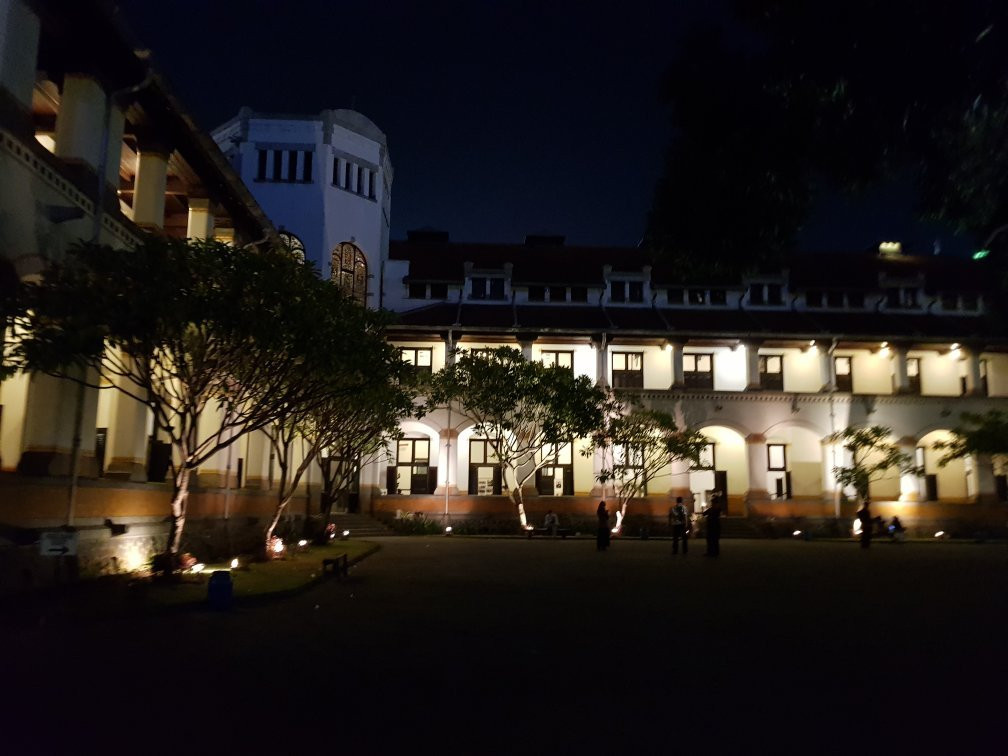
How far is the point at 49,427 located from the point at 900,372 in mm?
37427

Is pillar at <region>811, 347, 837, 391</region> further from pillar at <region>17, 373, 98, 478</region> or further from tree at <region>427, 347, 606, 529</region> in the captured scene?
pillar at <region>17, 373, 98, 478</region>

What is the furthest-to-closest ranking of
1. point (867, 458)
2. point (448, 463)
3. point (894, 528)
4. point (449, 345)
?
1. point (449, 345)
2. point (867, 458)
3. point (448, 463)
4. point (894, 528)

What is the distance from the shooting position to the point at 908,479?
129ft

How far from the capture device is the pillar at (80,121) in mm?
13750

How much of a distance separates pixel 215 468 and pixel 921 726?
19019mm

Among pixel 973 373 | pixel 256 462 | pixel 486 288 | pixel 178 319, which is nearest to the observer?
pixel 178 319

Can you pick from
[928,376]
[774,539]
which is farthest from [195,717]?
[928,376]

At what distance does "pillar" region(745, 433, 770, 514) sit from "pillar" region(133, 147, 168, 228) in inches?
1147

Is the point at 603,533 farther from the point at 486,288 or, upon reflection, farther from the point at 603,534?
the point at 486,288

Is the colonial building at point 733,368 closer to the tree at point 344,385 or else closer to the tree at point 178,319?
the tree at point 344,385

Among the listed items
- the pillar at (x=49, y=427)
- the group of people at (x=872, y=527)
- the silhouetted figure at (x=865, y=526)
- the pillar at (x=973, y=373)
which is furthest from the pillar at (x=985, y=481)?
the pillar at (x=49, y=427)

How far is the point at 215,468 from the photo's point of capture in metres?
21.5

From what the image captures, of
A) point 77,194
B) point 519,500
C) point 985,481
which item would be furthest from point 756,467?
point 77,194

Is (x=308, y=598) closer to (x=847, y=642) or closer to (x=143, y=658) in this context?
(x=143, y=658)
